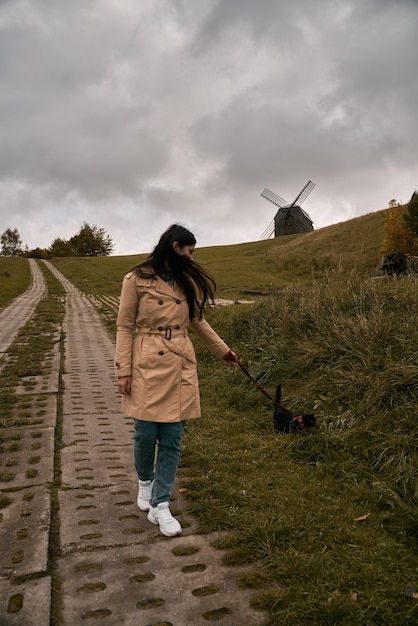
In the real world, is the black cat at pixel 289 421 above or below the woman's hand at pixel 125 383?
below

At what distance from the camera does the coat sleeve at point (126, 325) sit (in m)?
3.33

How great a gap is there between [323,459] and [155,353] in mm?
2062

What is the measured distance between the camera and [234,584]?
2.71 metres

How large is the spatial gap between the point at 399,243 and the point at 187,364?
24370mm

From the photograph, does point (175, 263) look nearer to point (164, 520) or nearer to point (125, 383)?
point (125, 383)

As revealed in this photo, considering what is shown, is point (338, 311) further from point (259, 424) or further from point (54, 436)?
point (54, 436)

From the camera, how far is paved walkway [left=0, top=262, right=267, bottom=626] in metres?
2.48

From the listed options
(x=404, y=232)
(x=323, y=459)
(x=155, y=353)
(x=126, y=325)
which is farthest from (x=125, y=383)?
(x=404, y=232)

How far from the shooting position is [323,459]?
14.3ft

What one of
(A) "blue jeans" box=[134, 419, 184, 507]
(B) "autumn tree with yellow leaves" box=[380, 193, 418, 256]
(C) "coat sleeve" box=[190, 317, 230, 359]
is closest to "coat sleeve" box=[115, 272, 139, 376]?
(A) "blue jeans" box=[134, 419, 184, 507]

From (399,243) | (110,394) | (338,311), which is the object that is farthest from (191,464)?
(399,243)

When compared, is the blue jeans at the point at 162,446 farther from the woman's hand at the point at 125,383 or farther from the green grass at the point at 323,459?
the green grass at the point at 323,459

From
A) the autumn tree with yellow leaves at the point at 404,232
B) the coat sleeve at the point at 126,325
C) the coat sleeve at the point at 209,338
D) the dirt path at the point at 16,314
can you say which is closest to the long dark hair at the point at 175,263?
the coat sleeve at the point at 126,325

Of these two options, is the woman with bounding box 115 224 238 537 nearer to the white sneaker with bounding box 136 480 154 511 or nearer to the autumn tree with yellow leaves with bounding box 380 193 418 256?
the white sneaker with bounding box 136 480 154 511
